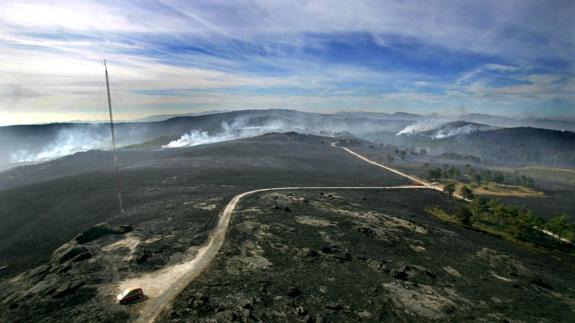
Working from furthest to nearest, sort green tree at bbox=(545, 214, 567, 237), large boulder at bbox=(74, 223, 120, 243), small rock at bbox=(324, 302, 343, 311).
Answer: green tree at bbox=(545, 214, 567, 237)
large boulder at bbox=(74, 223, 120, 243)
small rock at bbox=(324, 302, 343, 311)

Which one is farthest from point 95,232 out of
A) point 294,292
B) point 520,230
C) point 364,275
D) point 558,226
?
point 558,226

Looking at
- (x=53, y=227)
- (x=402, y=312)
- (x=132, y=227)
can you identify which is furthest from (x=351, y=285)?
(x=53, y=227)

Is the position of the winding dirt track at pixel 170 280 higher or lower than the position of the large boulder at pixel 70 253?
higher

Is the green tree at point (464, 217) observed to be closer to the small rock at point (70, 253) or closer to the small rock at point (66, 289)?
the small rock at point (66, 289)

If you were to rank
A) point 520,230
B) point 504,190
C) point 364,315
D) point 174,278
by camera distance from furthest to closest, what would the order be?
point 504,190 < point 520,230 < point 174,278 < point 364,315

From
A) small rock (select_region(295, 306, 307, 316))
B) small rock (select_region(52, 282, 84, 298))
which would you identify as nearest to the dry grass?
small rock (select_region(295, 306, 307, 316))

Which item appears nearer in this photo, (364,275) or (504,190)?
(364,275)

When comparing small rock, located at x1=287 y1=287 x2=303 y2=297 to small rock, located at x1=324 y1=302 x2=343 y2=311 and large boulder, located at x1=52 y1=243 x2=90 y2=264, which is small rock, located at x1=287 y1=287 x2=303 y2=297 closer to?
small rock, located at x1=324 y1=302 x2=343 y2=311

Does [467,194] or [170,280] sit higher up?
[170,280]

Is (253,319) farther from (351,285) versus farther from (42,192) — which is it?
(42,192)

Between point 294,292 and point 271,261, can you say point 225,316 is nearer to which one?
point 294,292

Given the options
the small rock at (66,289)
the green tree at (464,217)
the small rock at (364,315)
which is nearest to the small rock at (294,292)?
the small rock at (364,315)
